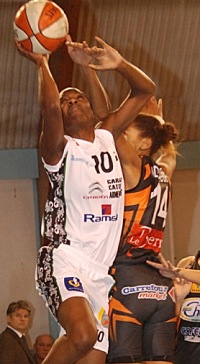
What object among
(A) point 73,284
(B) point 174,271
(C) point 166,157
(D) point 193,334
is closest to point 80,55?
(C) point 166,157

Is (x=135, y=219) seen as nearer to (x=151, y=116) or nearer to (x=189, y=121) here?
(x=151, y=116)

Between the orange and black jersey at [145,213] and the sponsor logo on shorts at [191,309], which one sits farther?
the sponsor logo on shorts at [191,309]

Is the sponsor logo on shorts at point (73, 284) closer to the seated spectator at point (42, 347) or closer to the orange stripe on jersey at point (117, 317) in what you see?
Answer: the orange stripe on jersey at point (117, 317)

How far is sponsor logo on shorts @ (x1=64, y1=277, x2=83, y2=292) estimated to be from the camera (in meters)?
6.51

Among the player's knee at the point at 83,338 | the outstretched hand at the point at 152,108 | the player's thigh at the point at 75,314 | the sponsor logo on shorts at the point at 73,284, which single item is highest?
the outstretched hand at the point at 152,108

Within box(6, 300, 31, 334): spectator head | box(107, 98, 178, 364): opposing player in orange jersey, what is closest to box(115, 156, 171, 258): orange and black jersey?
box(107, 98, 178, 364): opposing player in orange jersey

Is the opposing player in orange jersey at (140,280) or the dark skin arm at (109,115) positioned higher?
the dark skin arm at (109,115)

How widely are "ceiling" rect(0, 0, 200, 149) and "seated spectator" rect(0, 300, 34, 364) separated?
3.23m

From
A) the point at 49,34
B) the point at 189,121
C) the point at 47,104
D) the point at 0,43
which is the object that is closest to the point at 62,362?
the point at 47,104

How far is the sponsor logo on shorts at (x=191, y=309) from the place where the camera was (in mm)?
7980

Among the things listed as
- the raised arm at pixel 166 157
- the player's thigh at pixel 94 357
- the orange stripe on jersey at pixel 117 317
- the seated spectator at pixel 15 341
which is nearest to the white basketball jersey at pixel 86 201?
the orange stripe on jersey at pixel 117 317

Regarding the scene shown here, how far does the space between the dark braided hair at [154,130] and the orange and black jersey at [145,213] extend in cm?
34

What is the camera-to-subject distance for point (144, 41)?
1376 centimetres

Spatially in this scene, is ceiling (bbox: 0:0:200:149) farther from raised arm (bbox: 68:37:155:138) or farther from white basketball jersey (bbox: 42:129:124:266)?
white basketball jersey (bbox: 42:129:124:266)
